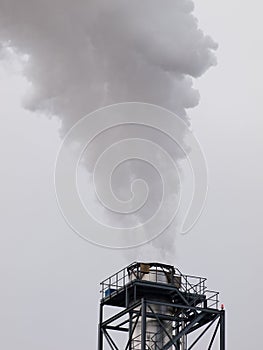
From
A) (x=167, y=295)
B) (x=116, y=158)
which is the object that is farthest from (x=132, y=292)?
(x=116, y=158)

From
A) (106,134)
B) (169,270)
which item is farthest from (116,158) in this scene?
(169,270)

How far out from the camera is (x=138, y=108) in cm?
9519

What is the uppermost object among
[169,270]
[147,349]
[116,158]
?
[116,158]

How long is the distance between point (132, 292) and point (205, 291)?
18.8 feet

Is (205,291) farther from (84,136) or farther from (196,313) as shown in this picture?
(84,136)

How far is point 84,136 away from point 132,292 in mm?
12461

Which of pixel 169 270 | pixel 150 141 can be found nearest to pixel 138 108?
pixel 150 141

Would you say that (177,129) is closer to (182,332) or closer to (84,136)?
(84,136)

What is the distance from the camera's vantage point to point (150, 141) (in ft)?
318

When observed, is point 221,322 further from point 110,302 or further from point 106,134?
point 106,134

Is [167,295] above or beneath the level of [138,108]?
beneath

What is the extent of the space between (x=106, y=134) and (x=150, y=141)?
3.47 meters

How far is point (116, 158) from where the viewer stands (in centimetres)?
9556

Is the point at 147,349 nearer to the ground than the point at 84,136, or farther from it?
nearer to the ground
